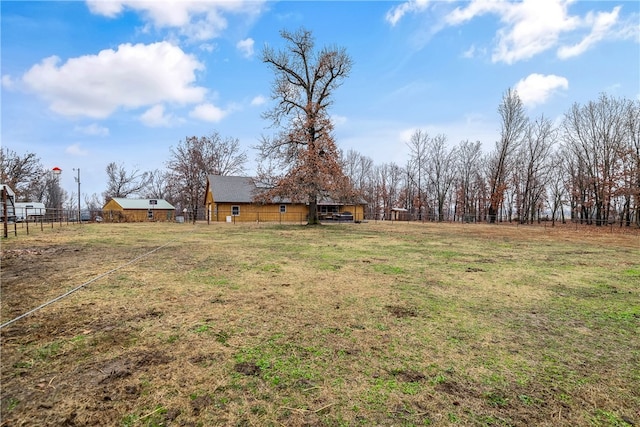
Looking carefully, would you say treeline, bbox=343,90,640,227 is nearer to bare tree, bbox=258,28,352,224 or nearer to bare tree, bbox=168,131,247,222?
bare tree, bbox=258,28,352,224

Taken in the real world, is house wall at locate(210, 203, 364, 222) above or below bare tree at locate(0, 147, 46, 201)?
below

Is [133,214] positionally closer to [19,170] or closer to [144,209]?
[144,209]

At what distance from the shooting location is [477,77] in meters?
17.5

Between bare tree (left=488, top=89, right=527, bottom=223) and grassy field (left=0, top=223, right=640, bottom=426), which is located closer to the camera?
grassy field (left=0, top=223, right=640, bottom=426)

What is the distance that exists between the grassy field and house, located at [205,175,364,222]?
27310 mm

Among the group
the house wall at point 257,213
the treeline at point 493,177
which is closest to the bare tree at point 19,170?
the treeline at point 493,177

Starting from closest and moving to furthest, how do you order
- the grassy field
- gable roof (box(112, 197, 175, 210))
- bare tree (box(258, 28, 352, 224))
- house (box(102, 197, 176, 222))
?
the grassy field → bare tree (box(258, 28, 352, 224)) → house (box(102, 197, 176, 222)) → gable roof (box(112, 197, 175, 210))

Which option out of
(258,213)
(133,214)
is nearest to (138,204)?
(133,214)

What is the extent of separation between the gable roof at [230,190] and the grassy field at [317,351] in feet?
90.4

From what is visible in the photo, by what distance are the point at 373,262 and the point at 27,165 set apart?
1681 inches

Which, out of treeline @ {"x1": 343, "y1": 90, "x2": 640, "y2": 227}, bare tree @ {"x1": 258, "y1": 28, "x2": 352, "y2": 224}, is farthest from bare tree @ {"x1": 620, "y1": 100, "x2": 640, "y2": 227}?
bare tree @ {"x1": 258, "y1": 28, "x2": 352, "y2": 224}

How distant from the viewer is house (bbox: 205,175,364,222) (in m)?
32.9

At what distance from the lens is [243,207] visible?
1324 inches

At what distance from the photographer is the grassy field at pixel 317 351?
2014 mm
